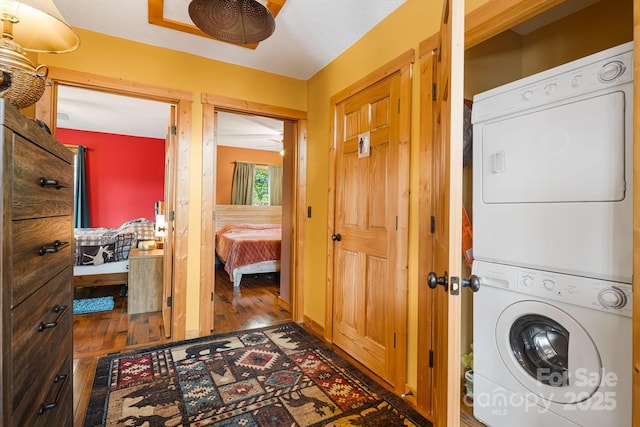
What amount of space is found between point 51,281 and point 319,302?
221 cm

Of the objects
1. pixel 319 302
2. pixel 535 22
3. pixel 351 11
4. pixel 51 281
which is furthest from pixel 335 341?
pixel 535 22

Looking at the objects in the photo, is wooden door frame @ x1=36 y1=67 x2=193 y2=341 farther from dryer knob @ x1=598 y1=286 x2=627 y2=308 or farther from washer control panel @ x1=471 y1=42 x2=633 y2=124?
dryer knob @ x1=598 y1=286 x2=627 y2=308

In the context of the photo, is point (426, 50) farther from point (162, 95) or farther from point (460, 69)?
point (162, 95)

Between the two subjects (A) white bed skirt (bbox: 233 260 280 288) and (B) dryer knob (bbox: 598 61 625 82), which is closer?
(B) dryer knob (bbox: 598 61 625 82)

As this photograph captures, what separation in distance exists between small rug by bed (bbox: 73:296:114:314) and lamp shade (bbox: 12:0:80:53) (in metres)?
3.00

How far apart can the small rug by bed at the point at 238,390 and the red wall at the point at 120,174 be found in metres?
4.50

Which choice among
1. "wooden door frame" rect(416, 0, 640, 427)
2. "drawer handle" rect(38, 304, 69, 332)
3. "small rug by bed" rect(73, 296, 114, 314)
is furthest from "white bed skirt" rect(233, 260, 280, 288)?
"drawer handle" rect(38, 304, 69, 332)

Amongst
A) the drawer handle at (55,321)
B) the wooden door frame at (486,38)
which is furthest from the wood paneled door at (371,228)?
the drawer handle at (55,321)

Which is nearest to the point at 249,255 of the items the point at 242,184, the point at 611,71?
the point at 242,184

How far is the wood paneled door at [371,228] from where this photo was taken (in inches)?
79.5

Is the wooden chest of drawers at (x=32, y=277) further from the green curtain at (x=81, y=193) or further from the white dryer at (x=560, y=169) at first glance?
the green curtain at (x=81, y=193)

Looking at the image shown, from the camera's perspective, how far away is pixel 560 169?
1.37 m

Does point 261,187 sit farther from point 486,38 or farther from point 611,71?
point 611,71

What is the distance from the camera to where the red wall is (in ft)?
19.1
